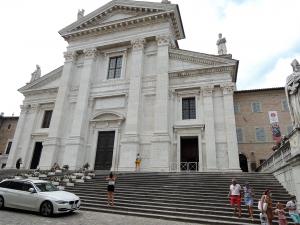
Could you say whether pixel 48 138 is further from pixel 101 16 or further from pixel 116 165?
pixel 101 16

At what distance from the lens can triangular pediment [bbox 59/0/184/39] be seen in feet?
73.3

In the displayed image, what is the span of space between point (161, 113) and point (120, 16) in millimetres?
12400

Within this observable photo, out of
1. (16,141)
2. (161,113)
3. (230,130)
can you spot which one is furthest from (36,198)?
(16,141)

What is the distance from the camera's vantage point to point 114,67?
23797 millimetres

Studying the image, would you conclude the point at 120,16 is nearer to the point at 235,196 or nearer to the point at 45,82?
the point at 45,82

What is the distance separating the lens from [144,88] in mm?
21172

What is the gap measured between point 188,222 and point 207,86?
13.2 metres

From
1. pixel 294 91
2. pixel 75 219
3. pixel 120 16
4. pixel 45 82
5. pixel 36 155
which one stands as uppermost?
pixel 120 16

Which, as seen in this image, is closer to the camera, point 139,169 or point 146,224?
point 146,224

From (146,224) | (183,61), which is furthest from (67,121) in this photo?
(146,224)

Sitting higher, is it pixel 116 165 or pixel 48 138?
pixel 48 138

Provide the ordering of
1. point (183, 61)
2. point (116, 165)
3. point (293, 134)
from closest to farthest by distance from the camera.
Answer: point (293, 134) → point (116, 165) → point (183, 61)

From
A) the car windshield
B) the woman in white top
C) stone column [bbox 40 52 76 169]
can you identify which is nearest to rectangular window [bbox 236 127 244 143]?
the woman in white top

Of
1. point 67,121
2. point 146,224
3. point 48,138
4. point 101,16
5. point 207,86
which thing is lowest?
point 146,224
